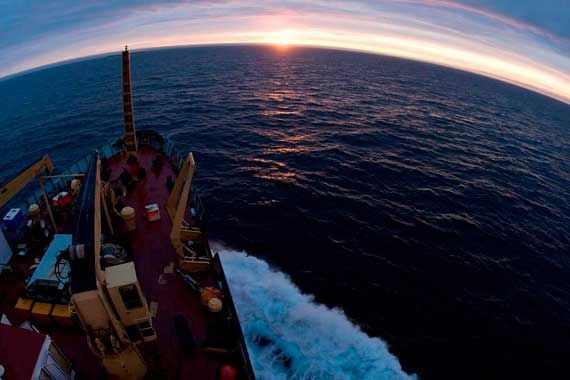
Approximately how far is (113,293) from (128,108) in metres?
26.0

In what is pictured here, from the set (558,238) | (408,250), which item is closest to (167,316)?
(408,250)

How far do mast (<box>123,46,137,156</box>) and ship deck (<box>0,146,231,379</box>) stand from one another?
10.9 meters

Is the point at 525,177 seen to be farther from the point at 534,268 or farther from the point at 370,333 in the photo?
the point at 370,333

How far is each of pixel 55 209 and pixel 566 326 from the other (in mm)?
46571

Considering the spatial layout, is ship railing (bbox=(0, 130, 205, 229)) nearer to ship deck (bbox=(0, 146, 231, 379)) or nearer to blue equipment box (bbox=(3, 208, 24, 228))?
blue equipment box (bbox=(3, 208, 24, 228))

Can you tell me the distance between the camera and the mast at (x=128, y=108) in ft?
94.2

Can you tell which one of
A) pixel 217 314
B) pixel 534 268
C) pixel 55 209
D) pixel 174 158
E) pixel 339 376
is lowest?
pixel 339 376

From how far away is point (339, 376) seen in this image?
1866cm

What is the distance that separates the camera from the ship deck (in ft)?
44.1

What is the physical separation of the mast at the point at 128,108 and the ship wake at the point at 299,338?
20.0 m

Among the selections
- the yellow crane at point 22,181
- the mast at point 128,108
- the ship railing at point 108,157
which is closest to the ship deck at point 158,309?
the ship railing at point 108,157

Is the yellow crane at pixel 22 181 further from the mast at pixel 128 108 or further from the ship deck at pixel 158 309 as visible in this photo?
the mast at pixel 128 108

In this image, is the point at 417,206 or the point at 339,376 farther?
the point at 417,206

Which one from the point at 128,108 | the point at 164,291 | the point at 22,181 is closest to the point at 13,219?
the point at 22,181
